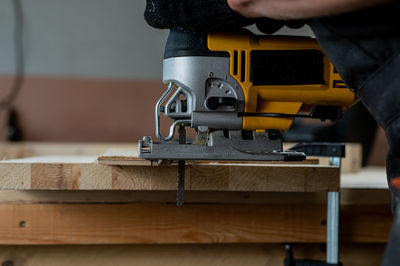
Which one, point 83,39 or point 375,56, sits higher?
point 83,39

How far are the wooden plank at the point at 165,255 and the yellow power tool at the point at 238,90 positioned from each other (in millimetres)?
395

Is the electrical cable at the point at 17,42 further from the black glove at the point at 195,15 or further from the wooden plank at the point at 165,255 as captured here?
the black glove at the point at 195,15

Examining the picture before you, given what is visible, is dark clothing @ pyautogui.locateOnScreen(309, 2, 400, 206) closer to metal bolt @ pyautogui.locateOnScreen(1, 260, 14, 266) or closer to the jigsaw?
the jigsaw

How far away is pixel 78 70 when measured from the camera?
144 inches

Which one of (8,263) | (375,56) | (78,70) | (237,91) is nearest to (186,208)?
(237,91)

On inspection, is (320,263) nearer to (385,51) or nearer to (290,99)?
(290,99)

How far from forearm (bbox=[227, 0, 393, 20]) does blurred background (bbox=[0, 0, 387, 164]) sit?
2922 mm

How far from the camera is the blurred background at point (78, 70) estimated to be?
3615 mm

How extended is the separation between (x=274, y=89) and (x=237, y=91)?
0.08 meters

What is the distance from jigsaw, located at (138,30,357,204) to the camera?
97 centimetres

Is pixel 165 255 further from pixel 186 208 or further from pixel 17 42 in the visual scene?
pixel 17 42

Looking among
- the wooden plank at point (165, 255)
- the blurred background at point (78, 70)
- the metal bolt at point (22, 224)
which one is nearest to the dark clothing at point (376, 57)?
the wooden plank at point (165, 255)

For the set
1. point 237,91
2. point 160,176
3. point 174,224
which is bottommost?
point 174,224

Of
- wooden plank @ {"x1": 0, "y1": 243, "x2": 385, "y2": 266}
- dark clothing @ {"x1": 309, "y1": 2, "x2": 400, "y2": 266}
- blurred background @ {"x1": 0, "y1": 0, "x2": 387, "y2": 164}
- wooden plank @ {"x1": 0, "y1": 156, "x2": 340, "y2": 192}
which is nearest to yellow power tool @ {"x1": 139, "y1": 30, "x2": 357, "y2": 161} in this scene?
wooden plank @ {"x1": 0, "y1": 156, "x2": 340, "y2": 192}
